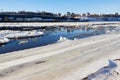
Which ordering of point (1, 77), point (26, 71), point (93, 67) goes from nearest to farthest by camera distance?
1. point (1, 77)
2. point (26, 71)
3. point (93, 67)

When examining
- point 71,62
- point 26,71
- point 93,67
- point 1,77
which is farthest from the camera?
point 71,62

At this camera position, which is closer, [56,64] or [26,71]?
[26,71]

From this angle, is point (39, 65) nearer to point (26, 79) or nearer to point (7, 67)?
point (7, 67)

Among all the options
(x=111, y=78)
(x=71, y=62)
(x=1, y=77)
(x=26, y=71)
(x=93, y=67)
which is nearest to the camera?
(x=111, y=78)

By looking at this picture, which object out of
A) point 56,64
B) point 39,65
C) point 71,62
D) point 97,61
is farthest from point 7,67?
point 97,61

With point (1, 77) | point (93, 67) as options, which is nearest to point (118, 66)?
point (93, 67)

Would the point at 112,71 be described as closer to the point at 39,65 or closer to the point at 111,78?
the point at 111,78

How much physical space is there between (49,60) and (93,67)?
3241 mm

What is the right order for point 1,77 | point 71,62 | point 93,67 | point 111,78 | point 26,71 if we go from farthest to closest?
point 71,62 < point 93,67 < point 26,71 < point 1,77 < point 111,78

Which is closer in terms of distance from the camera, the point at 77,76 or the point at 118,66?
the point at 77,76

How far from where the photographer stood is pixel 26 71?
42.4ft

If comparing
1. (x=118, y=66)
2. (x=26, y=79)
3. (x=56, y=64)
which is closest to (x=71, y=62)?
(x=56, y=64)

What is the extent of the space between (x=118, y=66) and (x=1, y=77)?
5.39 metres

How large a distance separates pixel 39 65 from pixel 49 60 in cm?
178
